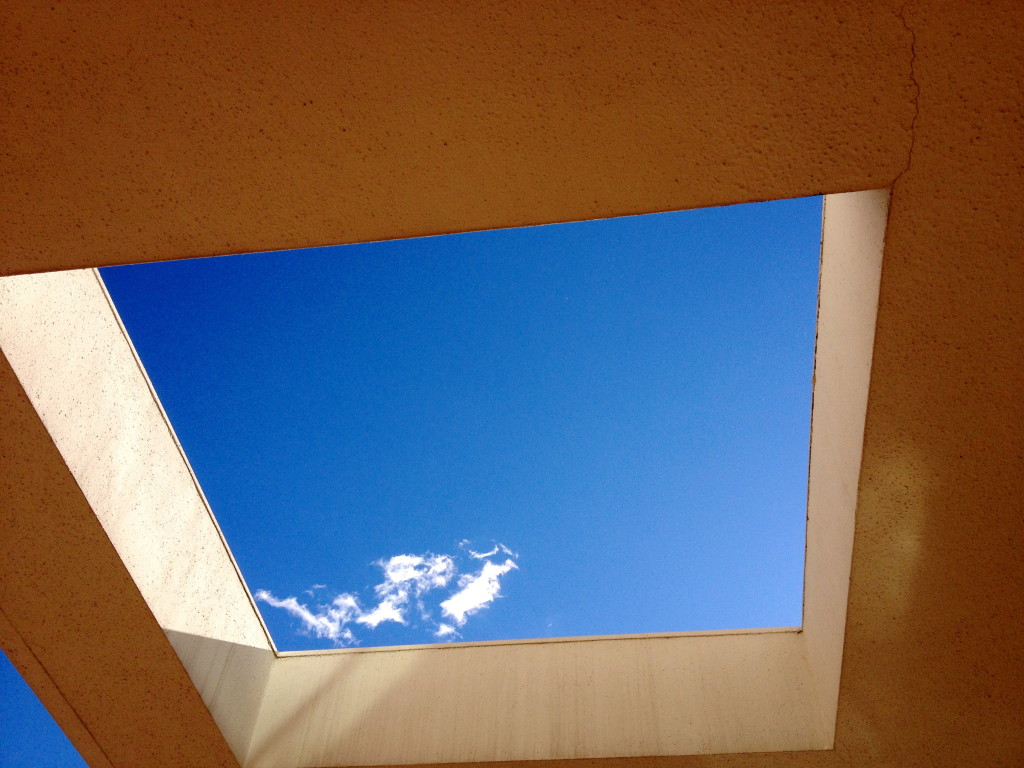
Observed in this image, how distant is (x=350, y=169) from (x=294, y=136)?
0.22 metres

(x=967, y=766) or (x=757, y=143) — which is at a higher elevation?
(x=757, y=143)

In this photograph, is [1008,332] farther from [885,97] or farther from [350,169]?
[350,169]

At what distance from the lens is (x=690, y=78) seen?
2297mm

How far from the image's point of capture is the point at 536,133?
96.5 inches

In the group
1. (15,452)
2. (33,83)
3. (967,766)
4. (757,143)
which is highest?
(757,143)

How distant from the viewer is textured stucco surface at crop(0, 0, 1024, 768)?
2.21 metres

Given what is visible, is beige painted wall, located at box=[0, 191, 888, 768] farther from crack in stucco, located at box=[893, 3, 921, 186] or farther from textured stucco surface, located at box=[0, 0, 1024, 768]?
crack in stucco, located at box=[893, 3, 921, 186]

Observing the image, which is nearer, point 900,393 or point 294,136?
point 294,136

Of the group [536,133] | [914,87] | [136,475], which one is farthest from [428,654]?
[914,87]

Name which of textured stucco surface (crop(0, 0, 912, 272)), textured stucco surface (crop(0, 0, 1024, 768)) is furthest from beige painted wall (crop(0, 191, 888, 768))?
textured stucco surface (crop(0, 0, 912, 272))

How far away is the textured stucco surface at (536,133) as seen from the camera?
2.21 meters

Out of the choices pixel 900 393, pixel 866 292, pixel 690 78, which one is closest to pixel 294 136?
pixel 690 78

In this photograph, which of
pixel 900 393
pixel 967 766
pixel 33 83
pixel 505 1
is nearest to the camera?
pixel 505 1

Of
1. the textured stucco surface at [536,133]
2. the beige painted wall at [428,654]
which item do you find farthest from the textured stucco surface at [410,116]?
the beige painted wall at [428,654]
